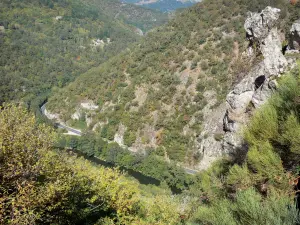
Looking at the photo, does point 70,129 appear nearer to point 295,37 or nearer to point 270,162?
point 295,37

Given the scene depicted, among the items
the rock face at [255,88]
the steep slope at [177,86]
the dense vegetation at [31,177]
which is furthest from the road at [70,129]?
the rock face at [255,88]

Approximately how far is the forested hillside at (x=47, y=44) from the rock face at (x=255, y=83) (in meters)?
74.2

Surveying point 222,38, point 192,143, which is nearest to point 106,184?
point 192,143

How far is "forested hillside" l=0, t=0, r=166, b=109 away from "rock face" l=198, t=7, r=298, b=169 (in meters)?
74.2

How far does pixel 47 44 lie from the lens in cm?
12081

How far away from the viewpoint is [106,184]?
14.9 metres

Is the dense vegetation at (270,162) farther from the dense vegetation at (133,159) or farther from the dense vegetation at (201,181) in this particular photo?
the dense vegetation at (133,159)

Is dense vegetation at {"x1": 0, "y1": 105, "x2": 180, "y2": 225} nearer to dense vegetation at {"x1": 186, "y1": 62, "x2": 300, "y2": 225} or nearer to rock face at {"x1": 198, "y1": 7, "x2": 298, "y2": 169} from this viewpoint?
dense vegetation at {"x1": 186, "y1": 62, "x2": 300, "y2": 225}

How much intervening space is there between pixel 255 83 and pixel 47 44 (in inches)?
4944

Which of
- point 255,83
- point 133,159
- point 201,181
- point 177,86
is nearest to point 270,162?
point 201,181

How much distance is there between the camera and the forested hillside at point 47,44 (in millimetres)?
91963

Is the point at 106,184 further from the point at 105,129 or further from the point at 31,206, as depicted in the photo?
the point at 105,129

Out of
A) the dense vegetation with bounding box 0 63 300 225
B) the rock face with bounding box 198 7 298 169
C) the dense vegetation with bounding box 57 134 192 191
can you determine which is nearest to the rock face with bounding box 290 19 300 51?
the rock face with bounding box 198 7 298 169

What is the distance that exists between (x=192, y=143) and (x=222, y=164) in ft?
126
